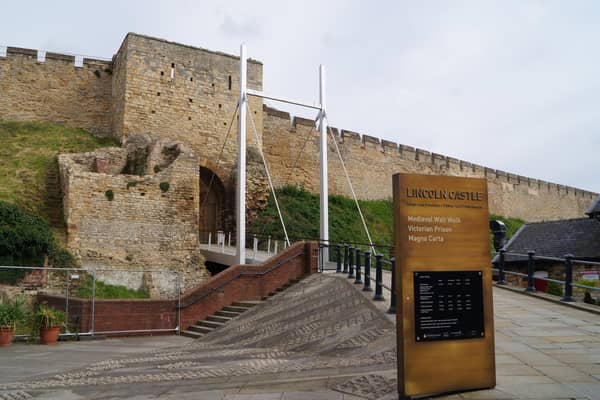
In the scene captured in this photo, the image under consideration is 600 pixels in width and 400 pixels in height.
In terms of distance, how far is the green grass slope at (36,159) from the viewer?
1653 centimetres

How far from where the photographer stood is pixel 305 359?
7512 mm

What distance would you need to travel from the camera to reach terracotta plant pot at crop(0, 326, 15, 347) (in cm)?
1033

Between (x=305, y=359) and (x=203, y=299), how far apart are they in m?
6.01

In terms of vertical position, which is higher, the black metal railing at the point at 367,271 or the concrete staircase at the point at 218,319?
the black metal railing at the point at 367,271

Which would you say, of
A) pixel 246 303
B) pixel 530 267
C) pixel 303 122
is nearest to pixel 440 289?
pixel 530 267

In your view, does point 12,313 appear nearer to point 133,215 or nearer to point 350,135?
point 133,215

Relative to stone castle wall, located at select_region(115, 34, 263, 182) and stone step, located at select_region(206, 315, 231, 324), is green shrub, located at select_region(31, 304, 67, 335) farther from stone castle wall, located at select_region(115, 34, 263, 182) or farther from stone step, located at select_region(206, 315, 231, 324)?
stone castle wall, located at select_region(115, 34, 263, 182)

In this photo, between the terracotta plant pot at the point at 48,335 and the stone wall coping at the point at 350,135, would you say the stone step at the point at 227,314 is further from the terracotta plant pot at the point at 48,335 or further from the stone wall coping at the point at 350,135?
the stone wall coping at the point at 350,135

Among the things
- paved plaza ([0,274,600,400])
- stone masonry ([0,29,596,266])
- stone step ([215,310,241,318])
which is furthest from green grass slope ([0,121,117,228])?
paved plaza ([0,274,600,400])

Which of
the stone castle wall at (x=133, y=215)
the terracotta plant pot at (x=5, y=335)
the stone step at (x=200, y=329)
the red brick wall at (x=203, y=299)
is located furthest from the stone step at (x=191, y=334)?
the terracotta plant pot at (x=5, y=335)

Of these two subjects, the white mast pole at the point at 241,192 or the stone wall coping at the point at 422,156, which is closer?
the white mast pole at the point at 241,192

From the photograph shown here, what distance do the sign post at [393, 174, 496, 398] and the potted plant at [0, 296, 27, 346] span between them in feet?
28.9

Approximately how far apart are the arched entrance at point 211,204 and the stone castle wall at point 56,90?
15.4 ft

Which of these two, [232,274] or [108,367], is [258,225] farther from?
[108,367]
